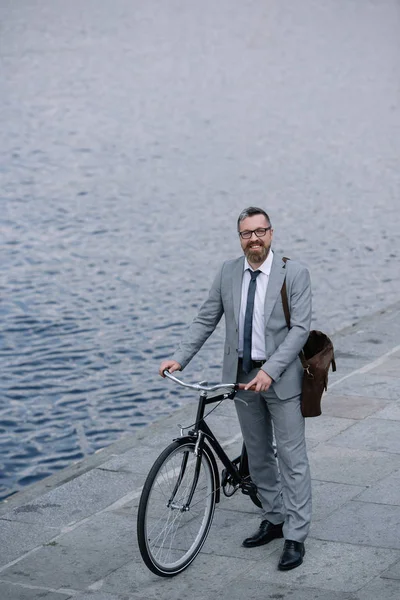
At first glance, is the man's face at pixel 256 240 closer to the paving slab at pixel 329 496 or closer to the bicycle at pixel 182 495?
the bicycle at pixel 182 495

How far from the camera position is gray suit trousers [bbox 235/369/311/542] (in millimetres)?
6051

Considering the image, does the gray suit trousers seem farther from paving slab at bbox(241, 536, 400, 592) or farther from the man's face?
the man's face

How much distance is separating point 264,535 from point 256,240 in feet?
5.83

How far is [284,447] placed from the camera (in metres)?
6.07

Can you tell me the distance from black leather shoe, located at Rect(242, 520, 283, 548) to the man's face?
1.63 meters

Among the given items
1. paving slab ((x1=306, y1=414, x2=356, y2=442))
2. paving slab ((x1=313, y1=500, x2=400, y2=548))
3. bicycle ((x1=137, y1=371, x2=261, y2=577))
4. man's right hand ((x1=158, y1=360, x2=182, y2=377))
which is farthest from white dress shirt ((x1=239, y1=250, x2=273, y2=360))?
paving slab ((x1=306, y1=414, x2=356, y2=442))

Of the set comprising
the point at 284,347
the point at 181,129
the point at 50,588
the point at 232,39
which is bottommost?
the point at 50,588

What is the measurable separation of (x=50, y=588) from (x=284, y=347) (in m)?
1.84

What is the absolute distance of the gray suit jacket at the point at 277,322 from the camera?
19.2 feet

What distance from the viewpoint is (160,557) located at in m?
6.02

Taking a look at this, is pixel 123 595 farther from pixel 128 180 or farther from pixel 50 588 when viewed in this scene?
pixel 128 180

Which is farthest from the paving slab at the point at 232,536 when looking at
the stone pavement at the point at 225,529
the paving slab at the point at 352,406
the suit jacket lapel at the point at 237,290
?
the paving slab at the point at 352,406

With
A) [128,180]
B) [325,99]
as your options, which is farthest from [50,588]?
[325,99]

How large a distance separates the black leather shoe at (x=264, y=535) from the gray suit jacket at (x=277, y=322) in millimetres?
930
